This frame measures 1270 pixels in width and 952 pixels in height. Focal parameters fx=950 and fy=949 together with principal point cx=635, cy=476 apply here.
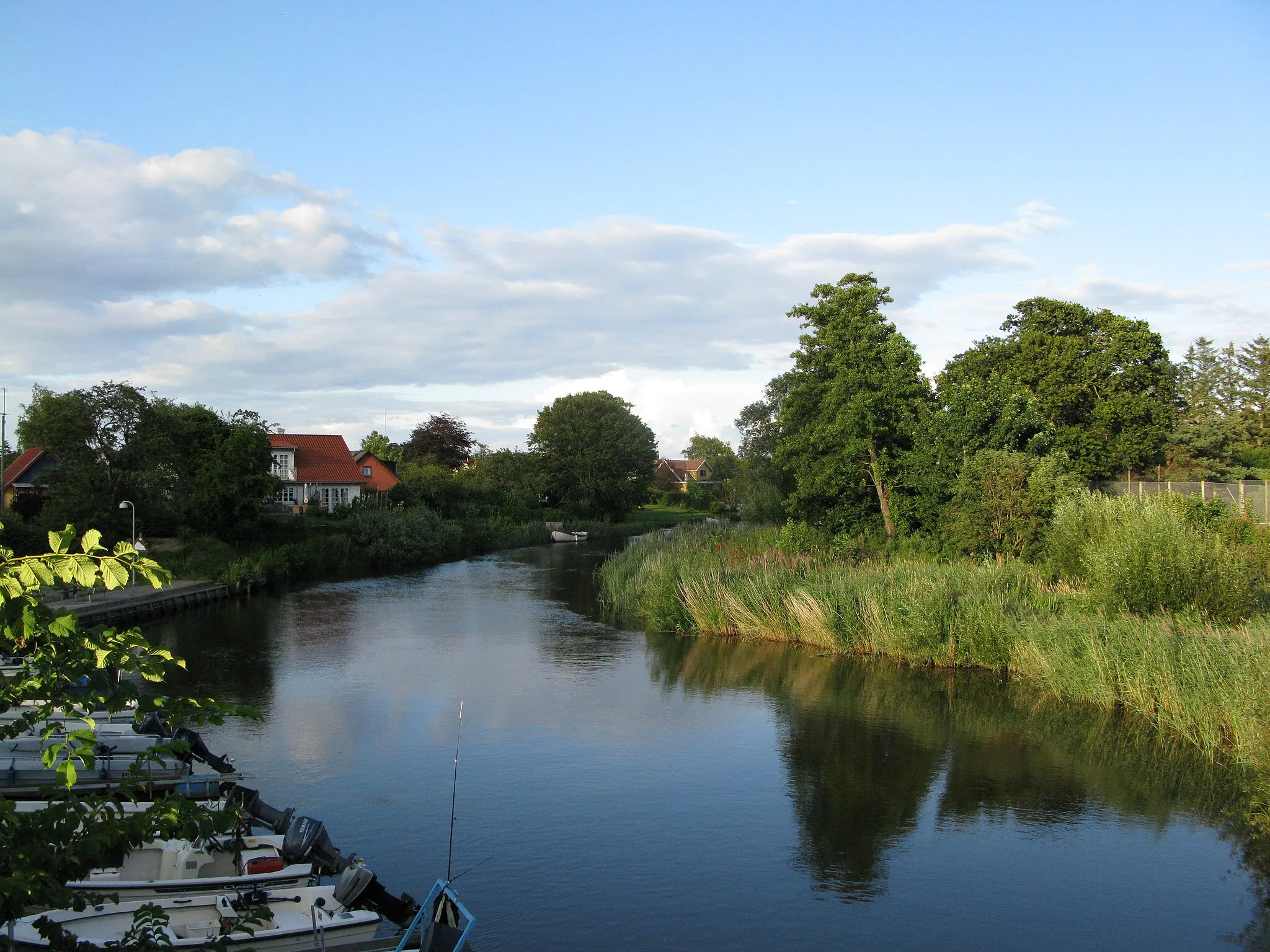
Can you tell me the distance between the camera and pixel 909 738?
14.3 meters

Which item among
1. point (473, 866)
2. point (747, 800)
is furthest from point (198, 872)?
point (747, 800)

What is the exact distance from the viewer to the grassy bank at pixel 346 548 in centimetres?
3192

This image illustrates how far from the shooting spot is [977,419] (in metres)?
25.3

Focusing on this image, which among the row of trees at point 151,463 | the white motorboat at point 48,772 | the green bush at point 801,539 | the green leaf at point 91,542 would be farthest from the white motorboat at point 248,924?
the row of trees at point 151,463

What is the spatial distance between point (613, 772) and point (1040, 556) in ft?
44.0

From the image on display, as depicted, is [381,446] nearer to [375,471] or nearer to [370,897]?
[375,471]

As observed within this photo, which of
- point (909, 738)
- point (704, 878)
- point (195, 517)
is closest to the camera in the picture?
point (704, 878)

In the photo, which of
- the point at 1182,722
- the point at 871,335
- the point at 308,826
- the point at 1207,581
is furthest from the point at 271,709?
the point at 871,335

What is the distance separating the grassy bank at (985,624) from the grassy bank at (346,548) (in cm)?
1285

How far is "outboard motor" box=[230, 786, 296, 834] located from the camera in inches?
360

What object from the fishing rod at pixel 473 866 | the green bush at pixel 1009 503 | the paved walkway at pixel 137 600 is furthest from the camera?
the paved walkway at pixel 137 600

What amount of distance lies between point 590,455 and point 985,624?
5194 cm

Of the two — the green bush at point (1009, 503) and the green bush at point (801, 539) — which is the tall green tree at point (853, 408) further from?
the green bush at point (1009, 503)

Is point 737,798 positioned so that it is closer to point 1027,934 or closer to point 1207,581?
point 1027,934
